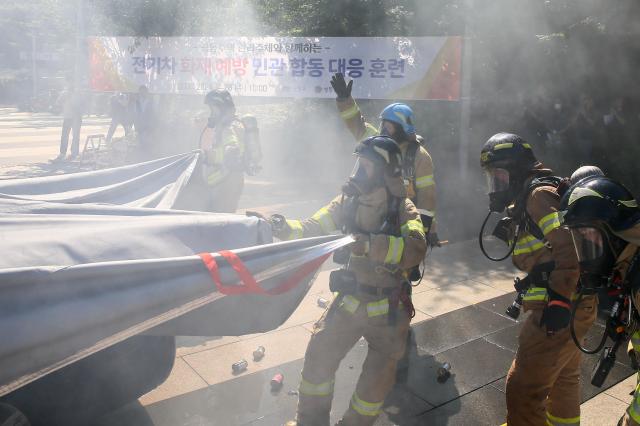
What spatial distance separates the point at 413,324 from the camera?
218 inches

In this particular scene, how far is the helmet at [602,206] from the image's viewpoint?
277 centimetres

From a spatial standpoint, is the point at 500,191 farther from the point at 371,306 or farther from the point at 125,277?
the point at 125,277

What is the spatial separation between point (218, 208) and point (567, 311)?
333cm

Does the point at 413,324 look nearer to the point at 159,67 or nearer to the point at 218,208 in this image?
the point at 218,208

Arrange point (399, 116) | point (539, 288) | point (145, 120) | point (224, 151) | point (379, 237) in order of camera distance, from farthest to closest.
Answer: point (145, 120) → point (224, 151) → point (399, 116) → point (539, 288) → point (379, 237)

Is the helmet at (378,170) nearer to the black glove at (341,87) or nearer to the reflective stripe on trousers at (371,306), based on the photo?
the reflective stripe on trousers at (371,306)

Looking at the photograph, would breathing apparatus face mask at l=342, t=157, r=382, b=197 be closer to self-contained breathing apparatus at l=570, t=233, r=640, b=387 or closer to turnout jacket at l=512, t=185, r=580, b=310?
turnout jacket at l=512, t=185, r=580, b=310

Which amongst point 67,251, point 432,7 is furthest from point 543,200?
Result: point 432,7

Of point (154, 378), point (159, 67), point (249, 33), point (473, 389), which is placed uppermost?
point (249, 33)

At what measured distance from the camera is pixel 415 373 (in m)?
4.62

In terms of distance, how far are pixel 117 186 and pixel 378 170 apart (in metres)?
1.87

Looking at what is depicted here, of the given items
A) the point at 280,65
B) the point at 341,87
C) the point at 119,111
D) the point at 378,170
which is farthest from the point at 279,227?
the point at 119,111

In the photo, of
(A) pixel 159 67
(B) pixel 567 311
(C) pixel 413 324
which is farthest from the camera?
(A) pixel 159 67

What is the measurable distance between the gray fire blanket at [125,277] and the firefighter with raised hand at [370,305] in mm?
257
